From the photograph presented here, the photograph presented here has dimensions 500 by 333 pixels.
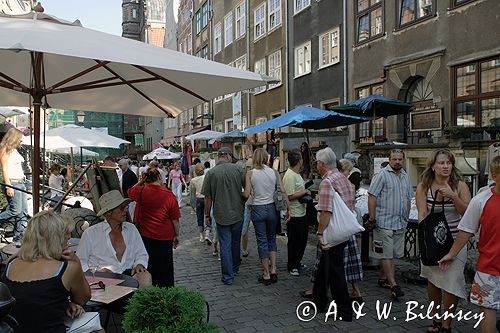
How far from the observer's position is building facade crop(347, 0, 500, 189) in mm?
11305

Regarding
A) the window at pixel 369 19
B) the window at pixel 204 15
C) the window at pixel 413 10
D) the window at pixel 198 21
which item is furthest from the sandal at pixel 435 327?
the window at pixel 198 21

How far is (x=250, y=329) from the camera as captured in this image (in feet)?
16.0

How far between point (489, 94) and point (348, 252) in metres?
8.53

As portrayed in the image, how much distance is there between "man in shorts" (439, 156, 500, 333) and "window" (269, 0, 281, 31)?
2002cm

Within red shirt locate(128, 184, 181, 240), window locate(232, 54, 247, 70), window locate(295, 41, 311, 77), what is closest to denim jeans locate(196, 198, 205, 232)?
red shirt locate(128, 184, 181, 240)

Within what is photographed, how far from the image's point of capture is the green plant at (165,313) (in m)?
2.75

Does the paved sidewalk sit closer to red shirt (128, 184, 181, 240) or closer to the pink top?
red shirt (128, 184, 181, 240)

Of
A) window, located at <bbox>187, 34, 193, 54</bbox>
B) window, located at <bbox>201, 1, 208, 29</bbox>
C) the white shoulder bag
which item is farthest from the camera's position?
window, located at <bbox>187, 34, 193, 54</bbox>

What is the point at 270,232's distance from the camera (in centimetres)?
677

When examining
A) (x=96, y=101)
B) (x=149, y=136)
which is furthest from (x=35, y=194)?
(x=149, y=136)

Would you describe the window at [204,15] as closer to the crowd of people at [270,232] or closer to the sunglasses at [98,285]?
the crowd of people at [270,232]

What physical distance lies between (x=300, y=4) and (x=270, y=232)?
16.2 meters

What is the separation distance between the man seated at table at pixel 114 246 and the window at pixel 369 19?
13017mm

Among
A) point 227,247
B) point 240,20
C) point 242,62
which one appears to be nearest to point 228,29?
point 240,20
